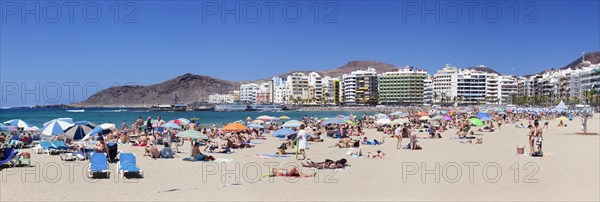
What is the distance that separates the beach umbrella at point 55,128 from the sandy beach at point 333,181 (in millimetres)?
1629

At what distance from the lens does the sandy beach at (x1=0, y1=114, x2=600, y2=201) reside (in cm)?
946

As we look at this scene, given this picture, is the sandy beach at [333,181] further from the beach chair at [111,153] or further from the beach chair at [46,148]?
the beach chair at [111,153]

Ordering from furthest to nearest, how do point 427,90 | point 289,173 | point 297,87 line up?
point 297,87 < point 427,90 < point 289,173

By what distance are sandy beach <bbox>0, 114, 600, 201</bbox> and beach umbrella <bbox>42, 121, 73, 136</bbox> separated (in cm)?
163

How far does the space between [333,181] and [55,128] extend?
34.4 feet

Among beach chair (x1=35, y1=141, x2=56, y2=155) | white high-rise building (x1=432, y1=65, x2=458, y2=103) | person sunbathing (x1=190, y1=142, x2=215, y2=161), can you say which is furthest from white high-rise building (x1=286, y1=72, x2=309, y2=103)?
person sunbathing (x1=190, y1=142, x2=215, y2=161)

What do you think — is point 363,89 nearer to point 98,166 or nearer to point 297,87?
point 297,87

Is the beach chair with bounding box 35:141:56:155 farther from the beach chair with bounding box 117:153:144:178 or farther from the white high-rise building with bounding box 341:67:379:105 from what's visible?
the white high-rise building with bounding box 341:67:379:105

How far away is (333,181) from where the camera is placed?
36.8 feet

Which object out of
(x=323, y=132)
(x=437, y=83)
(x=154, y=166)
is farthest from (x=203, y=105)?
(x=154, y=166)

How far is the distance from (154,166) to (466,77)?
127 meters

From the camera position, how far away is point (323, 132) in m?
28.8

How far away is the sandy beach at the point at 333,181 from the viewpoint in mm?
9461

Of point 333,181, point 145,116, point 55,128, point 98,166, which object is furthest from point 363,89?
point 98,166
